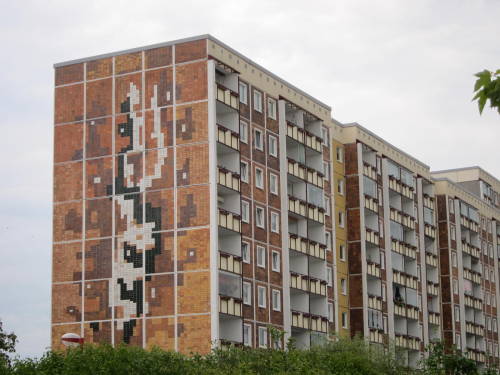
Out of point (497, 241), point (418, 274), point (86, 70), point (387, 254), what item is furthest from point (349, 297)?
point (497, 241)

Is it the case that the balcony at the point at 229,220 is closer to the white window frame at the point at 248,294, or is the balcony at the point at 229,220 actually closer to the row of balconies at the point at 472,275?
the white window frame at the point at 248,294

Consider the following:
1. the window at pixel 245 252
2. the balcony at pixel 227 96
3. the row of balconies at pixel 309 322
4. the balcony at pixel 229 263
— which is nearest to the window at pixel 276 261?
the row of balconies at pixel 309 322

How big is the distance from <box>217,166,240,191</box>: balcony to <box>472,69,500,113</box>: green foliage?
5933 centimetres

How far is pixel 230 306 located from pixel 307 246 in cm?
1475

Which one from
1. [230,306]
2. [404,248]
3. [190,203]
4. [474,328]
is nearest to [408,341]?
[404,248]

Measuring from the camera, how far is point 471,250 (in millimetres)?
119062

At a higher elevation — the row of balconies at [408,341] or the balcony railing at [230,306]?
the balcony railing at [230,306]

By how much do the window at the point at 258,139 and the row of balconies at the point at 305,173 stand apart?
14.9 ft

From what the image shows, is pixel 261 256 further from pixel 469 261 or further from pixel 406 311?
pixel 469 261

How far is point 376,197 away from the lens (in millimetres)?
97812

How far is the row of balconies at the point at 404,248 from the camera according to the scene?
10038 centimetres

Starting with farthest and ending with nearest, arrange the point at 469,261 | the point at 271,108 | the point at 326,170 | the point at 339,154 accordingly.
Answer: the point at 469,261 → the point at 339,154 → the point at 326,170 → the point at 271,108

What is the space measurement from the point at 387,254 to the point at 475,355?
80.9 ft

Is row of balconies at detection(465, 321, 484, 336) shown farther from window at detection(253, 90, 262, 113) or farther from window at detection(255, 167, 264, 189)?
window at detection(253, 90, 262, 113)
